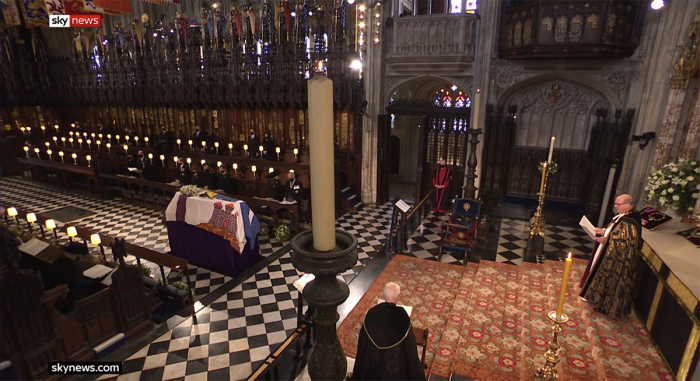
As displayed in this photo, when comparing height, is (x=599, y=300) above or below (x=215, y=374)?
above

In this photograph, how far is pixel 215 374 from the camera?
466 cm

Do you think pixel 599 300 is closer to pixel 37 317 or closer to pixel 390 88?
pixel 37 317

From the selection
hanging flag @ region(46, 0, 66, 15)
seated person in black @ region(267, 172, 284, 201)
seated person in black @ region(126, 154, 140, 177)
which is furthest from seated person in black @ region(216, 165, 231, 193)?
hanging flag @ region(46, 0, 66, 15)

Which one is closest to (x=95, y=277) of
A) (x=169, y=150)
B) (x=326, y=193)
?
(x=326, y=193)

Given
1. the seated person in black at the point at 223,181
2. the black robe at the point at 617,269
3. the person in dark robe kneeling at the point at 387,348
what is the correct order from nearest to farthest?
the person in dark robe kneeling at the point at 387,348 < the black robe at the point at 617,269 < the seated person in black at the point at 223,181

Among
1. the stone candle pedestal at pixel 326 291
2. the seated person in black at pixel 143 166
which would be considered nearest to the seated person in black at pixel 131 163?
the seated person in black at pixel 143 166

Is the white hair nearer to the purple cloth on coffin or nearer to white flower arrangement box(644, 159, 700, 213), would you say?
the purple cloth on coffin

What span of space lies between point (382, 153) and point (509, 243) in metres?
4.95

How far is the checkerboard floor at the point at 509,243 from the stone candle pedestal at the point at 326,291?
6370 millimetres

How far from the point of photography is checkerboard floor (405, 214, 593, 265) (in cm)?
752

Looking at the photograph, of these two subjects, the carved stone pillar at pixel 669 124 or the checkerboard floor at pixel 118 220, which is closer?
the carved stone pillar at pixel 669 124

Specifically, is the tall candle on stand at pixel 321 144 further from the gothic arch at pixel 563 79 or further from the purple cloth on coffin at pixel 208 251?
the gothic arch at pixel 563 79

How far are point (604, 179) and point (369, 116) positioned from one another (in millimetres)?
6715
